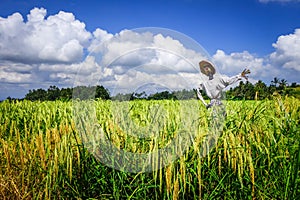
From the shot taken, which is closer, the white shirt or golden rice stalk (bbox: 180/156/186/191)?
golden rice stalk (bbox: 180/156/186/191)

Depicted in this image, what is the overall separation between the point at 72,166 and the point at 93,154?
0.17 meters

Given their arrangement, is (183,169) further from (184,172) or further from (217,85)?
(217,85)

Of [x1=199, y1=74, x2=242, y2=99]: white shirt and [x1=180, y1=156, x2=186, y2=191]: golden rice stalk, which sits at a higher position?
[x1=199, y1=74, x2=242, y2=99]: white shirt

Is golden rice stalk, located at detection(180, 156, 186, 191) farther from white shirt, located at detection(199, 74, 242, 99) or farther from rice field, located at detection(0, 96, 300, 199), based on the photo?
white shirt, located at detection(199, 74, 242, 99)

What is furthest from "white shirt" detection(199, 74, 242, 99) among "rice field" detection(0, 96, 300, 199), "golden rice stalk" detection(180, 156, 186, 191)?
"golden rice stalk" detection(180, 156, 186, 191)

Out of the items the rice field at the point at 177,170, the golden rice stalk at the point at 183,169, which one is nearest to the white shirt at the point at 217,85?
the rice field at the point at 177,170

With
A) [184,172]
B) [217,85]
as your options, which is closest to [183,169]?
[184,172]

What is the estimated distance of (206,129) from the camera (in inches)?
84.6

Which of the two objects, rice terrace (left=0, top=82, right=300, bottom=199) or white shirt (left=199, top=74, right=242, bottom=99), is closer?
rice terrace (left=0, top=82, right=300, bottom=199)

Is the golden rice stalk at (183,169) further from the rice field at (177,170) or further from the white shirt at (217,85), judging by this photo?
the white shirt at (217,85)

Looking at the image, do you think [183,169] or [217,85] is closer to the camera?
[183,169]

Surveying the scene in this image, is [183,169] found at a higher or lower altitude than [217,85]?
lower

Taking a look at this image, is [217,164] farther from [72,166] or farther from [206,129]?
[72,166]

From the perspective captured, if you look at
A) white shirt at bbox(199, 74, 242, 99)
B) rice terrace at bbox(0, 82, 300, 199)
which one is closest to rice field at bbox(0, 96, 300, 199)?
rice terrace at bbox(0, 82, 300, 199)
